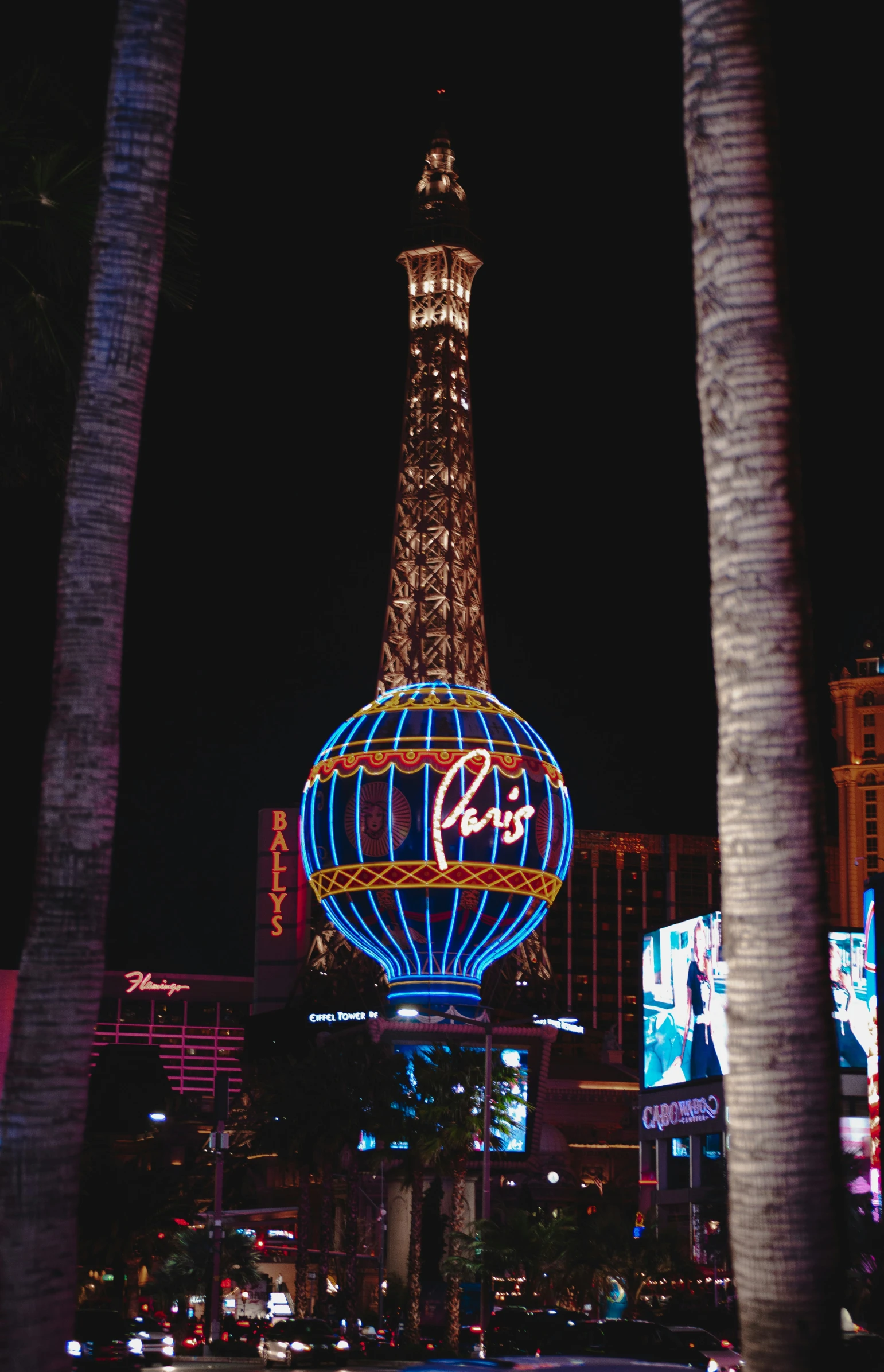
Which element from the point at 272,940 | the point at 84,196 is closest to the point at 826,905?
the point at 84,196

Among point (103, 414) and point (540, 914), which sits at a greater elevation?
point (540, 914)

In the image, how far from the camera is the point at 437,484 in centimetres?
9944

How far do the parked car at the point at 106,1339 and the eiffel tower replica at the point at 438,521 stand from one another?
62953 mm

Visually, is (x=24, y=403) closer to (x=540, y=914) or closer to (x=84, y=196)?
(x=84, y=196)

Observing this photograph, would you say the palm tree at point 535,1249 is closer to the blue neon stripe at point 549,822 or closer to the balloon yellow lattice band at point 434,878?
the balloon yellow lattice band at point 434,878

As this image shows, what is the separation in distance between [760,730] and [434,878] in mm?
62466

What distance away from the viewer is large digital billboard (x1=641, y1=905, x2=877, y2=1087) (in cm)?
8244

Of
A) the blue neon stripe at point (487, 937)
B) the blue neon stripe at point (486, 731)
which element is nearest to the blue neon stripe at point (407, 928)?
the blue neon stripe at point (487, 937)

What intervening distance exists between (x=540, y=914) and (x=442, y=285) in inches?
1727

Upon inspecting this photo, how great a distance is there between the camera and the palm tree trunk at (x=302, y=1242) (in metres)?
61.1

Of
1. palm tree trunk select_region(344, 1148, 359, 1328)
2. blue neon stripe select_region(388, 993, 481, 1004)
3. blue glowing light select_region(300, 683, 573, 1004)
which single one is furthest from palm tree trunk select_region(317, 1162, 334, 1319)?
blue glowing light select_region(300, 683, 573, 1004)

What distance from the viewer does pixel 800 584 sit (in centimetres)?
837

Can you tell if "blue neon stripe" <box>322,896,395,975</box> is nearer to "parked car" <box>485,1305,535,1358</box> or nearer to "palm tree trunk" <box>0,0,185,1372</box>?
"parked car" <box>485,1305,535,1358</box>

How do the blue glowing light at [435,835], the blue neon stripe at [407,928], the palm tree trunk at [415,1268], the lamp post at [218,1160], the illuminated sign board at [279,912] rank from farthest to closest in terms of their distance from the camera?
the illuminated sign board at [279,912] < the blue neon stripe at [407,928] < the blue glowing light at [435,835] < the palm tree trunk at [415,1268] < the lamp post at [218,1160]
